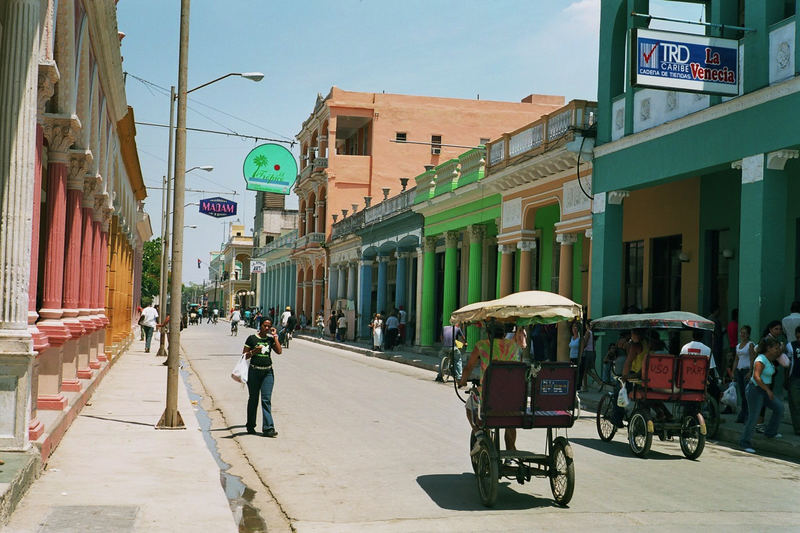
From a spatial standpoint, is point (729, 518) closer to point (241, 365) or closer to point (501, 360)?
point (501, 360)

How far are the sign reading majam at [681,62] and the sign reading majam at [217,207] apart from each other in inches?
1411

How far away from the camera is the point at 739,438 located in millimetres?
13406

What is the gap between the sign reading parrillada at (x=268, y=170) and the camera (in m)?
31.0

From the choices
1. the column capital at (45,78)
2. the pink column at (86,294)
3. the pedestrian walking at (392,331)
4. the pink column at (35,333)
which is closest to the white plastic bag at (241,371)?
the pink column at (35,333)

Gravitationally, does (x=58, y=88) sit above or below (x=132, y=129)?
below

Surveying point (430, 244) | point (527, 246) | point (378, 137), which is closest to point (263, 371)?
point (527, 246)

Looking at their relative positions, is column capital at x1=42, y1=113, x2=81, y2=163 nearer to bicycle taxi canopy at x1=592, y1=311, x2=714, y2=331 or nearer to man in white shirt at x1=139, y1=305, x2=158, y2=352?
bicycle taxi canopy at x1=592, y1=311, x2=714, y2=331

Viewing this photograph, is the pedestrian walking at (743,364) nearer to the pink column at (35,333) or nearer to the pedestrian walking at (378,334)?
the pink column at (35,333)

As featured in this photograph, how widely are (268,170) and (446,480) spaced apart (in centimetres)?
2324

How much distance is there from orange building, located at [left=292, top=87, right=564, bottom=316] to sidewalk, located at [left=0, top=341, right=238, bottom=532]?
36.2 meters

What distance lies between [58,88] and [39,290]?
281 inches

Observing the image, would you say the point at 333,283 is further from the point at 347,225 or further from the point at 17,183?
the point at 17,183

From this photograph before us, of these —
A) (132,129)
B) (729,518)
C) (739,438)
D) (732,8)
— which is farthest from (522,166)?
(729,518)

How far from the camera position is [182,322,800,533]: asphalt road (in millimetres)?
7797
